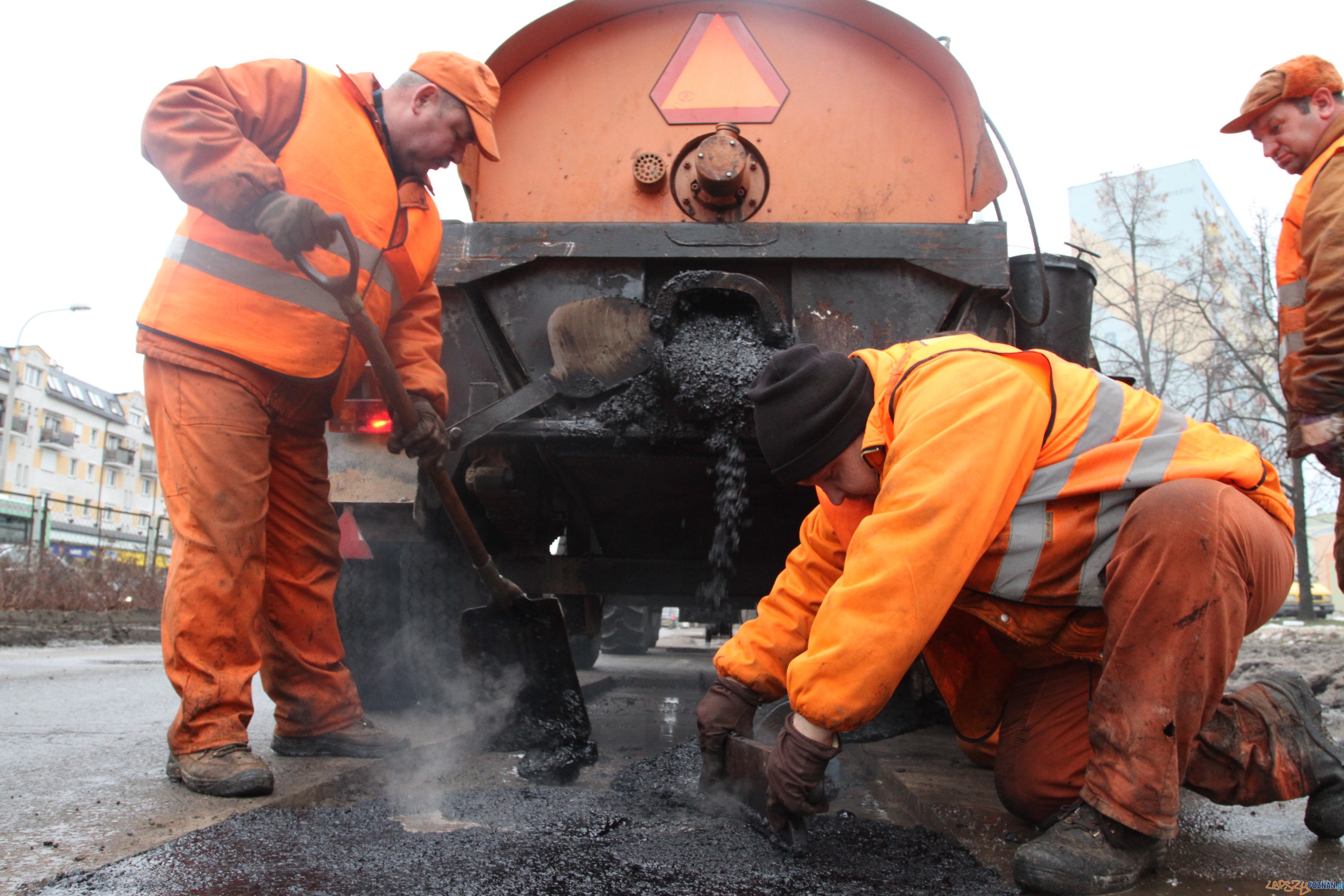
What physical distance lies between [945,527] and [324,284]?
4.80 feet

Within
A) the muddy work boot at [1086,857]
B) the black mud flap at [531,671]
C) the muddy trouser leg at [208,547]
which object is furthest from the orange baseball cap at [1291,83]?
the muddy trouser leg at [208,547]

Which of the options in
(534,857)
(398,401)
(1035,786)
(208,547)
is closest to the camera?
(534,857)

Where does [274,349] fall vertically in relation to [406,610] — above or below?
above

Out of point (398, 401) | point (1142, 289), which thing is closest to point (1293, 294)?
point (398, 401)

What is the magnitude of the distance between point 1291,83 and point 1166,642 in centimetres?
186

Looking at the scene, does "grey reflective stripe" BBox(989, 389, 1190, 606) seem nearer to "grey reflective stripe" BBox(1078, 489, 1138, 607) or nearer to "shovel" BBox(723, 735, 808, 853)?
"grey reflective stripe" BBox(1078, 489, 1138, 607)

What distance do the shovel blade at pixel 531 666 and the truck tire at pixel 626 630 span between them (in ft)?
14.4

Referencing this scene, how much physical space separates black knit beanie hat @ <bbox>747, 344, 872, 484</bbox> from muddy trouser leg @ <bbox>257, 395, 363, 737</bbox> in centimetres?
126

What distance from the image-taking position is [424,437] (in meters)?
2.43

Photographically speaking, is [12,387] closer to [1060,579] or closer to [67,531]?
[67,531]

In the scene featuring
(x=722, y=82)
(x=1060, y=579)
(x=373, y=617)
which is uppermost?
(x=722, y=82)

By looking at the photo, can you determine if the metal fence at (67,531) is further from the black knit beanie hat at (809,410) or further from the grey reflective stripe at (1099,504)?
the grey reflective stripe at (1099,504)

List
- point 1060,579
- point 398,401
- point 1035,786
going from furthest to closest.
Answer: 1. point 398,401
2. point 1035,786
3. point 1060,579

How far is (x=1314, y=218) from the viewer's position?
2.36 metres
